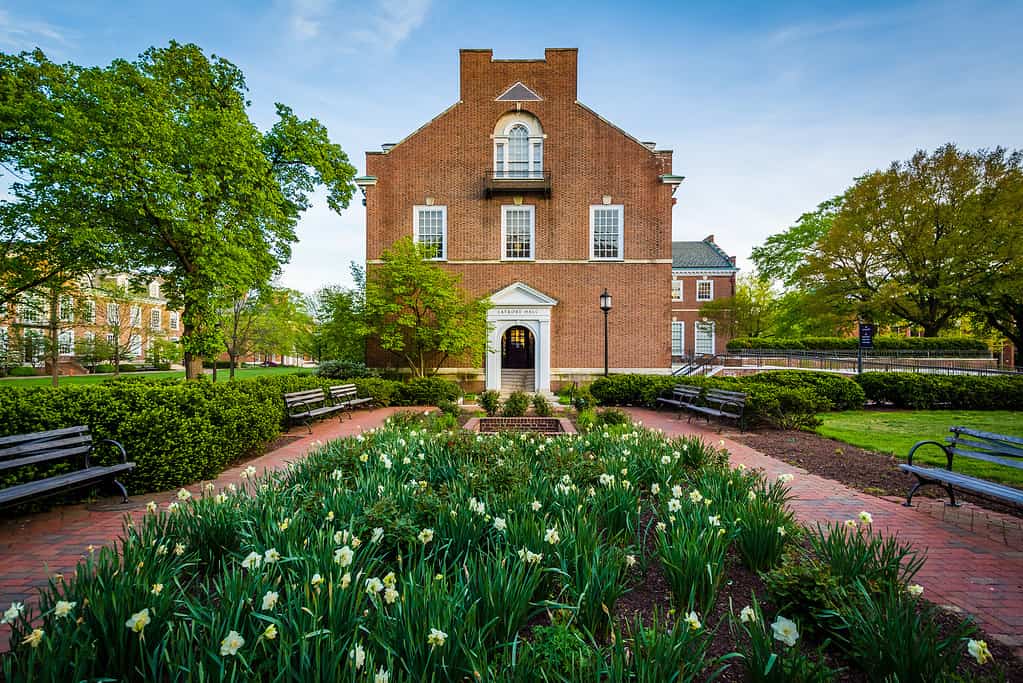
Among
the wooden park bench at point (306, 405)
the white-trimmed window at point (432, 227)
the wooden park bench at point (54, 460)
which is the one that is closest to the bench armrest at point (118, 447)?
the wooden park bench at point (54, 460)

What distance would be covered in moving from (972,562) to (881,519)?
0.98 m

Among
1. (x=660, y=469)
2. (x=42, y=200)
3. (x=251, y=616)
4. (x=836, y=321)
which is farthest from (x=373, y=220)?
(x=836, y=321)

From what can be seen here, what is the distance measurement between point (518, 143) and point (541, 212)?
11.0ft

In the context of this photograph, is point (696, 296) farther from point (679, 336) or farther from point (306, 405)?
point (306, 405)

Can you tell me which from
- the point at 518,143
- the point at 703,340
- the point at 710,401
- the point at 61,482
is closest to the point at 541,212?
the point at 518,143

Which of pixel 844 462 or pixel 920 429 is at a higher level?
pixel 844 462

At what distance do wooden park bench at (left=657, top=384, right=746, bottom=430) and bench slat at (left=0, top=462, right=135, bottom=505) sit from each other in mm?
10837

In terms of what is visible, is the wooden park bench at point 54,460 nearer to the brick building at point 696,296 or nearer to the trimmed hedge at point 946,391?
the trimmed hedge at point 946,391

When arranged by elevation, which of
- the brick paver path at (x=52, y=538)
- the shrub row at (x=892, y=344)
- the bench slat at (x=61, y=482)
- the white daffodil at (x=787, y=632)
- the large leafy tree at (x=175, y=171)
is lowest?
the brick paver path at (x=52, y=538)

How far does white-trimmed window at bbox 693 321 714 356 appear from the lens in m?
39.1

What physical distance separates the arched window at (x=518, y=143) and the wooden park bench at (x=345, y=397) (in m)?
11.7

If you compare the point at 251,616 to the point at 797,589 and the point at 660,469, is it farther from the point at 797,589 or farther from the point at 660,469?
the point at 660,469

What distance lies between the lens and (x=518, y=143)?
19.5 meters

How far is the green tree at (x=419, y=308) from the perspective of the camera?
16.4 metres
